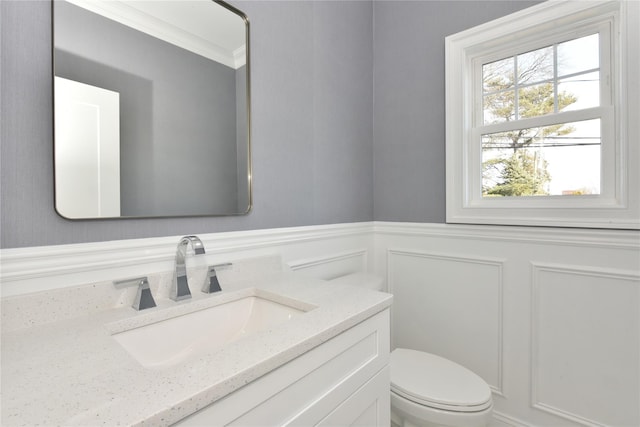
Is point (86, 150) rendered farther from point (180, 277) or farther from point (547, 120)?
point (547, 120)

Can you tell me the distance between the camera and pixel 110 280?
894 mm

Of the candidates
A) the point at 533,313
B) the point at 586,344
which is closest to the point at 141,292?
the point at 533,313

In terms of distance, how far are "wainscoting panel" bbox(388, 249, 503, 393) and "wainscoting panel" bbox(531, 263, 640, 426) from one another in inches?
7.0

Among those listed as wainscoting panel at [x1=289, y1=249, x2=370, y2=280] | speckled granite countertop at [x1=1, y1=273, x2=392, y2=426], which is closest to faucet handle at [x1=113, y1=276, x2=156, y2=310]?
speckled granite countertop at [x1=1, y1=273, x2=392, y2=426]

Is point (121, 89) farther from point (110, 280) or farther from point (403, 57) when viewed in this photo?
point (403, 57)

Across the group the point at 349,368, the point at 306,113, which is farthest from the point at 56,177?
the point at 306,113

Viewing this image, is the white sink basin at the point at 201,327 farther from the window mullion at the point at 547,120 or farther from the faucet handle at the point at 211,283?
the window mullion at the point at 547,120

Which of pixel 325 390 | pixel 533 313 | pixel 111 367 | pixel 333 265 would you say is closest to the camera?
pixel 111 367

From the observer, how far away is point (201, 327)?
3.11 ft

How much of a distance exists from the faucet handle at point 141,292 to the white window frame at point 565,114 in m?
1.45

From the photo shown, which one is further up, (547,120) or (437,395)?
(547,120)

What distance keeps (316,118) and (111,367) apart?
1.36m

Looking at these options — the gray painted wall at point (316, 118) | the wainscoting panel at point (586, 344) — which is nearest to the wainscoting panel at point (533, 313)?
the wainscoting panel at point (586, 344)

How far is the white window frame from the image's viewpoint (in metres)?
1.23
